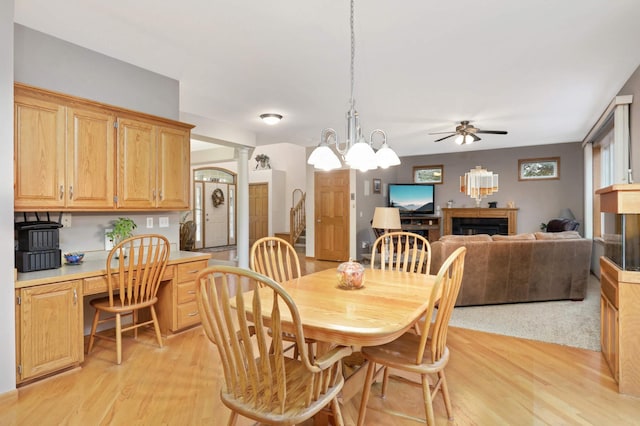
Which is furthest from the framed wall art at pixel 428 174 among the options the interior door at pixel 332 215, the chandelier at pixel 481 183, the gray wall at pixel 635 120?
the gray wall at pixel 635 120

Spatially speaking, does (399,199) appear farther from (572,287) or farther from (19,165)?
(19,165)

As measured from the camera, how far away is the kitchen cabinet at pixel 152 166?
3.13 m

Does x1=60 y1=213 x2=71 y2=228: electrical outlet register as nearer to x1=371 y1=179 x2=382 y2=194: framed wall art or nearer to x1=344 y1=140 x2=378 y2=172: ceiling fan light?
x1=344 y1=140 x2=378 y2=172: ceiling fan light

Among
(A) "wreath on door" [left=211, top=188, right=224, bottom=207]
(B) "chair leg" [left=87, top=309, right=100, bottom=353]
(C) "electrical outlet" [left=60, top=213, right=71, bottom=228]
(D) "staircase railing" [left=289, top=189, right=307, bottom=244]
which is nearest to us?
(B) "chair leg" [left=87, top=309, right=100, bottom=353]

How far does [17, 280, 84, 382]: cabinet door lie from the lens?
7.49ft

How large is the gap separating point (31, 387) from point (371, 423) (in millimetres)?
2252

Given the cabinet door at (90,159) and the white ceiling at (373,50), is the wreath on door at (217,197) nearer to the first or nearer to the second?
the white ceiling at (373,50)

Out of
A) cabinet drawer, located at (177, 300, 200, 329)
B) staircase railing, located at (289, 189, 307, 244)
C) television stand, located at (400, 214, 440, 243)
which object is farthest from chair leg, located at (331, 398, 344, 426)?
staircase railing, located at (289, 189, 307, 244)

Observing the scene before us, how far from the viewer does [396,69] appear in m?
3.45

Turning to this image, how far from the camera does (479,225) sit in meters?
8.27

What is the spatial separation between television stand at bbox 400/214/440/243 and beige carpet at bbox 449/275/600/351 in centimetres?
416

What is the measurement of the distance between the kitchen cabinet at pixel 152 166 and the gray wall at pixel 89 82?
0.95ft

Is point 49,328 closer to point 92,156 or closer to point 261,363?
point 92,156

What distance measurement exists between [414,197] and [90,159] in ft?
24.0
